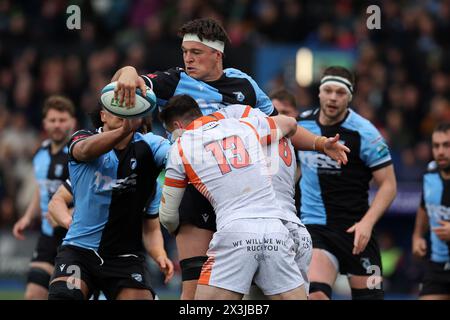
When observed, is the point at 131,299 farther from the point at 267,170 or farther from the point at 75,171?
the point at 267,170

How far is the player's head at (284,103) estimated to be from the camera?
10.5 metres

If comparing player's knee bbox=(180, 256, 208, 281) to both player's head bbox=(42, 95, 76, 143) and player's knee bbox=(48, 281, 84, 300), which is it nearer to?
player's knee bbox=(48, 281, 84, 300)

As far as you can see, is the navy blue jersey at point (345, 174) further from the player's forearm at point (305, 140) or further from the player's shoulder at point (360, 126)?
the player's forearm at point (305, 140)

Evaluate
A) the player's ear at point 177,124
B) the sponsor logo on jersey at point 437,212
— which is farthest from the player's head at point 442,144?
the player's ear at point 177,124

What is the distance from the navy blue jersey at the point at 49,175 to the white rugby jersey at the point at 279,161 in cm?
385

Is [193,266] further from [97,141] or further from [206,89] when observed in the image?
[206,89]

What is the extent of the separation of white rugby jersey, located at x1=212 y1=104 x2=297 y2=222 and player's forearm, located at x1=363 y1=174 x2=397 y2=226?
189cm

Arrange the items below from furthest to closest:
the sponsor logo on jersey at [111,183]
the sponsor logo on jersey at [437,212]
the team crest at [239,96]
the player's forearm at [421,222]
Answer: the player's forearm at [421,222]
the sponsor logo on jersey at [437,212]
the team crest at [239,96]
the sponsor logo on jersey at [111,183]

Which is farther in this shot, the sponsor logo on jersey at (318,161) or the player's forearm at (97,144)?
the sponsor logo on jersey at (318,161)

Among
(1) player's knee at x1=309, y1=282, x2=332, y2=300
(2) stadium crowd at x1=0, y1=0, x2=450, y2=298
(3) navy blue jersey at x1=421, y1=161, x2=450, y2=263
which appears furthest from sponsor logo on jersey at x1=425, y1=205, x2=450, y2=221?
(2) stadium crowd at x1=0, y1=0, x2=450, y2=298

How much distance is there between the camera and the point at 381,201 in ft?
31.7

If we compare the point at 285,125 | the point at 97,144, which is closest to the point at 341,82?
the point at 285,125

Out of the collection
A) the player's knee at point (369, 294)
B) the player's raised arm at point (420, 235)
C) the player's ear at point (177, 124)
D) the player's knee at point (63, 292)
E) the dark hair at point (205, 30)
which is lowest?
the player's knee at point (369, 294)

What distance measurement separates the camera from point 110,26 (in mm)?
20938
